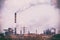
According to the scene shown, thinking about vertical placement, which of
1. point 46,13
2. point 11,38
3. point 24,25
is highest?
point 46,13

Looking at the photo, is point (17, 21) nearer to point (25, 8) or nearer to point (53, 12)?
point (25, 8)

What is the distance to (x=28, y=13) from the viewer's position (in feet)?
7.09

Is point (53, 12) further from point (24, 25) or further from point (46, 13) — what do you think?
point (24, 25)

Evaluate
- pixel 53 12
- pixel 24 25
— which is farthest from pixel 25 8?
pixel 53 12

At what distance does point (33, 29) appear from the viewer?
7.02 ft

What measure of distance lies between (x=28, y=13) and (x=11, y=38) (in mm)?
373

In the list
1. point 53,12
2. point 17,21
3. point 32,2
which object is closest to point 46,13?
point 53,12

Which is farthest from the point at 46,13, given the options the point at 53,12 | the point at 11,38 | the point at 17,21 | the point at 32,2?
the point at 11,38

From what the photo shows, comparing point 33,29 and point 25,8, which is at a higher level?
point 25,8

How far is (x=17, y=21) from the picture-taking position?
2166mm

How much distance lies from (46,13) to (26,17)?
252mm

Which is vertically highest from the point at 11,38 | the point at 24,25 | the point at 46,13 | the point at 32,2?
the point at 32,2

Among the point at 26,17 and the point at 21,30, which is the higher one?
the point at 26,17

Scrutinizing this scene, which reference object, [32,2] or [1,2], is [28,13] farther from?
[1,2]
